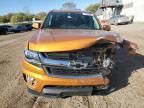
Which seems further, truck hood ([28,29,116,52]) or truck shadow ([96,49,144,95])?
truck shadow ([96,49,144,95])

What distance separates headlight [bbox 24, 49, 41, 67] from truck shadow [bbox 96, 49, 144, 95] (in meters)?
1.47

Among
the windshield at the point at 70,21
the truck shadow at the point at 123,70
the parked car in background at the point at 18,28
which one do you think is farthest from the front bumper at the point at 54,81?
the parked car in background at the point at 18,28

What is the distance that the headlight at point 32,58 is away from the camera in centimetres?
427

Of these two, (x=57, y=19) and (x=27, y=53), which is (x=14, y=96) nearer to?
(x=27, y=53)

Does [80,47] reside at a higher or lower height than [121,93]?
higher

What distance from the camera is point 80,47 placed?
4.23m

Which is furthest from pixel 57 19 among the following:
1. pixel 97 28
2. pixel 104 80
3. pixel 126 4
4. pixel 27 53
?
pixel 126 4

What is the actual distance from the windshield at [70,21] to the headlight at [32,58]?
5.68ft

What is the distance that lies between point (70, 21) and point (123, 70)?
1939 millimetres

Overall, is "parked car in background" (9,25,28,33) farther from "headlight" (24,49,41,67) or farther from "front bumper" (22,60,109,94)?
"front bumper" (22,60,109,94)

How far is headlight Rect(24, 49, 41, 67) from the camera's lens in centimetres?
427

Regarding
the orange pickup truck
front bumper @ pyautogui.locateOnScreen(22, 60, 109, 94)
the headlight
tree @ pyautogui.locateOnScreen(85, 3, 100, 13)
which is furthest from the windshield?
tree @ pyautogui.locateOnScreen(85, 3, 100, 13)

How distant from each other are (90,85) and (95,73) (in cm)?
23

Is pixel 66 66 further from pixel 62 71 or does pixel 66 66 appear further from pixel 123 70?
→ pixel 123 70
